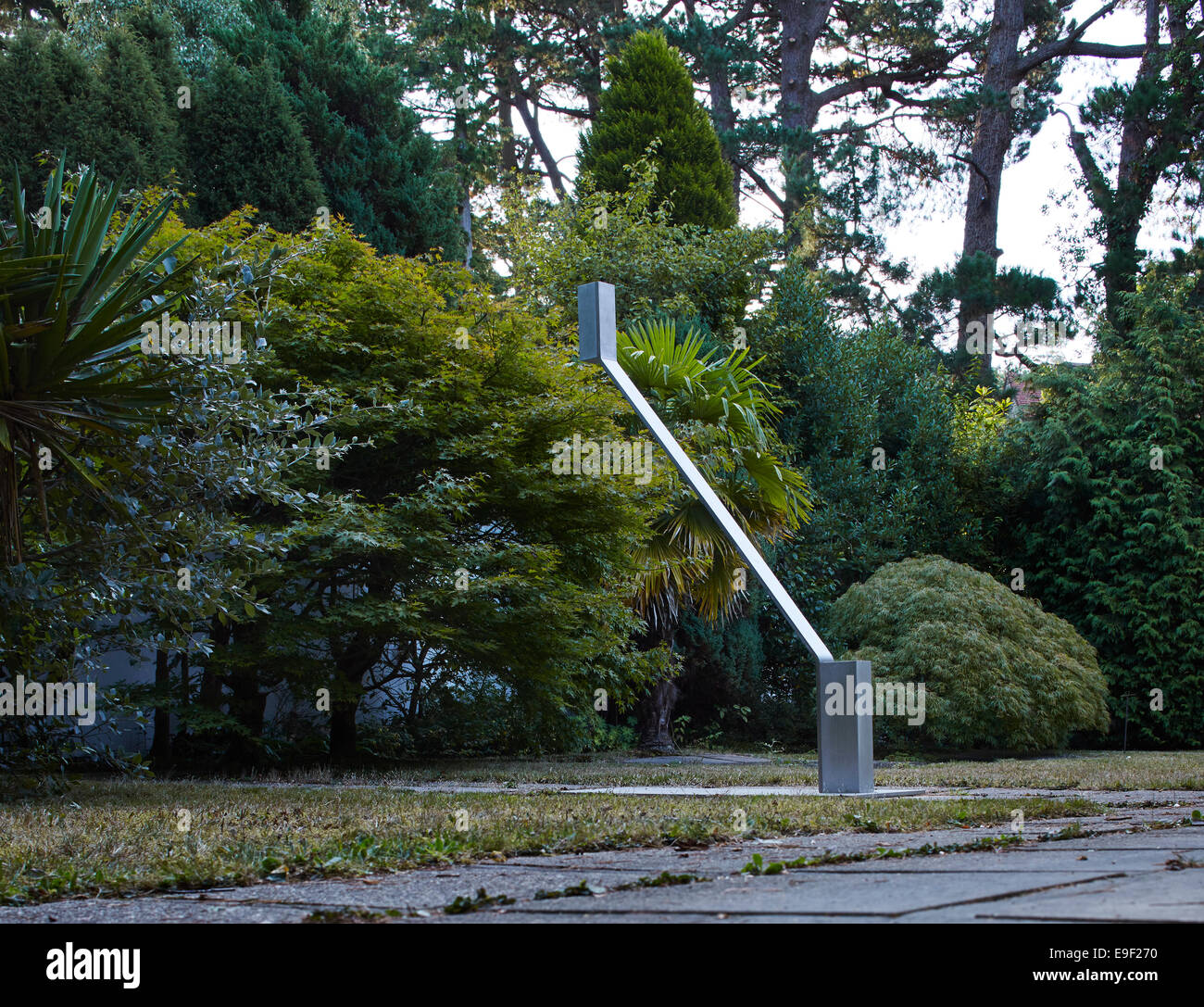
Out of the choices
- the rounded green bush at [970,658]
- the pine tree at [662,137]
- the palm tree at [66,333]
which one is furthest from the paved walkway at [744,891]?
the pine tree at [662,137]

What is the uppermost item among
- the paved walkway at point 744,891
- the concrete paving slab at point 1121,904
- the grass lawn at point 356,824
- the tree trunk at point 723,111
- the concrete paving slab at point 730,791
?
the tree trunk at point 723,111

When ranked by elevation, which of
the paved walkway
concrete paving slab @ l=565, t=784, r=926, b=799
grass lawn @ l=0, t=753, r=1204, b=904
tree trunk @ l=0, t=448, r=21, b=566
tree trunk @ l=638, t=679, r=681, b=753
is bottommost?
tree trunk @ l=638, t=679, r=681, b=753

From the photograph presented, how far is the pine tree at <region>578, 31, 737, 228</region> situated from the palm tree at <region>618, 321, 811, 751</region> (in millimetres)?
6772

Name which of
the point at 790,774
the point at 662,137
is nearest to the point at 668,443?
the point at 790,774

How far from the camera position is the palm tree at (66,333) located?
16.4 feet

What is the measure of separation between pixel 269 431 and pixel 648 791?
2861 millimetres

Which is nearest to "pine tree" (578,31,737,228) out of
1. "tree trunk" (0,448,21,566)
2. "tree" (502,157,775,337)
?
"tree" (502,157,775,337)

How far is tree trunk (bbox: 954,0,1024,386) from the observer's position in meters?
17.9

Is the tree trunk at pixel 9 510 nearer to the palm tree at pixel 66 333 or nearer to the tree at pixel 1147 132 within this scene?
the palm tree at pixel 66 333

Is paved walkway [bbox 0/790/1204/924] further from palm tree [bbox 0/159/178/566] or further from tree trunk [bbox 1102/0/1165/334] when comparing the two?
tree trunk [bbox 1102/0/1165/334]

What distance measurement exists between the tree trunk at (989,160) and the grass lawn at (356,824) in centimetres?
1303
